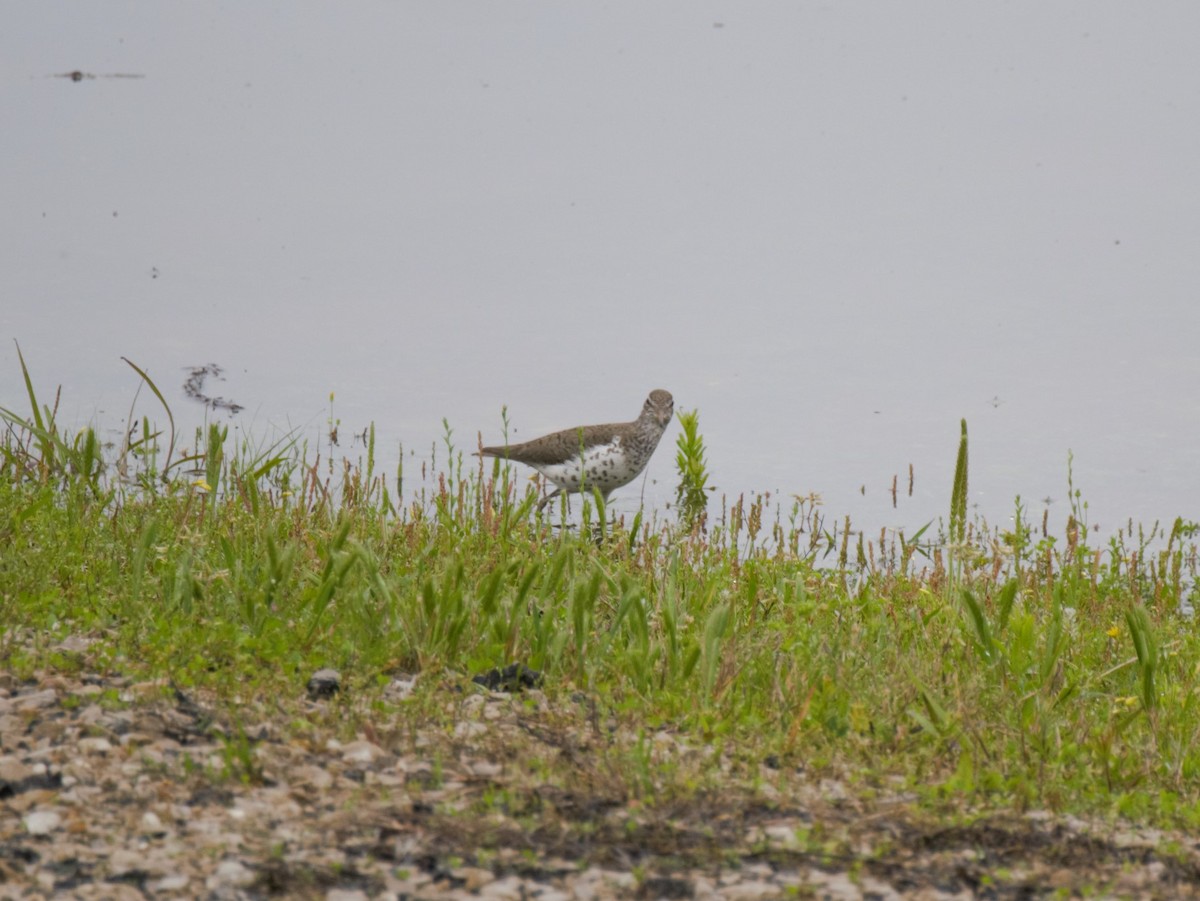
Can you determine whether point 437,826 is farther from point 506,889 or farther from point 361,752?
point 361,752

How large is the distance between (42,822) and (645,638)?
2322mm

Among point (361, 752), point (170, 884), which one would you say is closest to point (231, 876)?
point (170, 884)

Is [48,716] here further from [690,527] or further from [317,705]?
[690,527]

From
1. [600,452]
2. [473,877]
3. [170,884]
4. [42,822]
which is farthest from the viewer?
[600,452]

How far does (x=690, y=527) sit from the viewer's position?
363 inches

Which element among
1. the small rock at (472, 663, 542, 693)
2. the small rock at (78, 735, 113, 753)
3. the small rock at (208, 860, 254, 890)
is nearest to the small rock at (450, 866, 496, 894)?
the small rock at (208, 860, 254, 890)

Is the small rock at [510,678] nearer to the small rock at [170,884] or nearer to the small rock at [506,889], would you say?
the small rock at [506,889]

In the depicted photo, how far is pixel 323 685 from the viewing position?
4648 mm

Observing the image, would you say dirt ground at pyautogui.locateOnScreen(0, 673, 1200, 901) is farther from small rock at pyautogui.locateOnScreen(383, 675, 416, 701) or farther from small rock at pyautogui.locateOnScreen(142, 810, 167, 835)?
small rock at pyautogui.locateOnScreen(383, 675, 416, 701)

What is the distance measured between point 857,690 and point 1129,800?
3.45 ft

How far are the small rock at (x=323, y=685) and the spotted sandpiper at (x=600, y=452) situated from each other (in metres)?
5.48

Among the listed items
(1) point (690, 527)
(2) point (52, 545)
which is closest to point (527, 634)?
(2) point (52, 545)

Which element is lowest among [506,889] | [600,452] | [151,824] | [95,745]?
[506,889]

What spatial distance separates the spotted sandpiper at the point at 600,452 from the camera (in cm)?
1039
